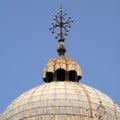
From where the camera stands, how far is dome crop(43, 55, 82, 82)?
12300 centimetres

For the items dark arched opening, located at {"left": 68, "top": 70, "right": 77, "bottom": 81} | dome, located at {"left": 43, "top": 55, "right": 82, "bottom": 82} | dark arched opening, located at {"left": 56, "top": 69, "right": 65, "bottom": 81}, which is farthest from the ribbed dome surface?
dark arched opening, located at {"left": 68, "top": 70, "right": 77, "bottom": 81}

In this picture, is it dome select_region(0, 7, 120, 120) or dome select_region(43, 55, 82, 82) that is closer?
dome select_region(0, 7, 120, 120)

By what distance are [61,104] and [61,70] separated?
8.69 m

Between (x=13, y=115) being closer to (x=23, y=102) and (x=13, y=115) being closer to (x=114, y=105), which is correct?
(x=23, y=102)

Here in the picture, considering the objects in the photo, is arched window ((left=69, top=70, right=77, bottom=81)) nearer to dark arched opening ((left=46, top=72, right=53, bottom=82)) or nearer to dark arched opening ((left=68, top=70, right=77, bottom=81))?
dark arched opening ((left=68, top=70, right=77, bottom=81))

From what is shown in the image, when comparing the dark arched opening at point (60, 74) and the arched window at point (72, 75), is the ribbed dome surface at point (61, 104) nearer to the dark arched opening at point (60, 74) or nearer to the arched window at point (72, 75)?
the dark arched opening at point (60, 74)

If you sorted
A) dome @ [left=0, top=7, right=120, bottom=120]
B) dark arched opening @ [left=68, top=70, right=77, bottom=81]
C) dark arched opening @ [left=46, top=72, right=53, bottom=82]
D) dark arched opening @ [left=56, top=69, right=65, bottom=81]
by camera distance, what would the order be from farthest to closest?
dark arched opening @ [left=46, top=72, right=53, bottom=82] < dark arched opening @ [left=68, top=70, right=77, bottom=81] < dark arched opening @ [left=56, top=69, right=65, bottom=81] < dome @ [left=0, top=7, right=120, bottom=120]

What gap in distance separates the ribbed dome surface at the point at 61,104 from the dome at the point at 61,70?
Answer: 2.93 meters

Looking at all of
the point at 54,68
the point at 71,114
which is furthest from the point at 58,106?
the point at 54,68

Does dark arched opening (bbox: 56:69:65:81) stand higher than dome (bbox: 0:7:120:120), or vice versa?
dark arched opening (bbox: 56:69:65:81)

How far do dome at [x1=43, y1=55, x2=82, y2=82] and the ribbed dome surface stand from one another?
2.93 metres

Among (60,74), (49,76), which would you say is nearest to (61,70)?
(60,74)

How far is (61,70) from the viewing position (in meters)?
123

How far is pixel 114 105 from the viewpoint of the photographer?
117750 millimetres
